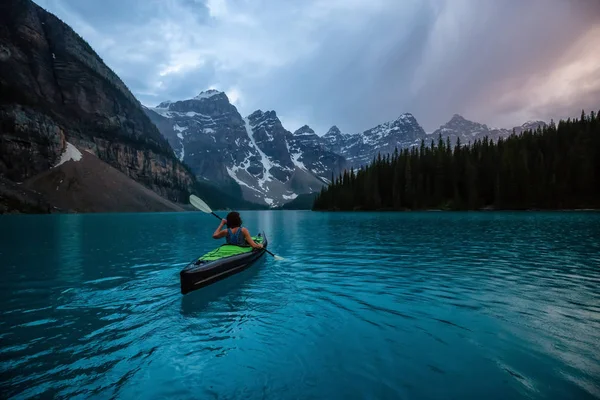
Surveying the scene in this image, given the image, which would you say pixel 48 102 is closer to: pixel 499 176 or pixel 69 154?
pixel 69 154

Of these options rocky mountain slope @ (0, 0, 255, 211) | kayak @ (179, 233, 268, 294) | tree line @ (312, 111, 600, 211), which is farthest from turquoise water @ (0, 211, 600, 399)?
rocky mountain slope @ (0, 0, 255, 211)

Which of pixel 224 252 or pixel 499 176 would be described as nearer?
pixel 224 252

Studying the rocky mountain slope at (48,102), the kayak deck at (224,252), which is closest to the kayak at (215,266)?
the kayak deck at (224,252)

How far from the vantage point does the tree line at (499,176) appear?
3482 inches

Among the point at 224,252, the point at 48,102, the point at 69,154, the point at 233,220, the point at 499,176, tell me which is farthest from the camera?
the point at 48,102

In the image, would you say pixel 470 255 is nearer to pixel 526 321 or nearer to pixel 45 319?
pixel 526 321

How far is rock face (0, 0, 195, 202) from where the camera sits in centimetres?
12350

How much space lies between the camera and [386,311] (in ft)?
31.2

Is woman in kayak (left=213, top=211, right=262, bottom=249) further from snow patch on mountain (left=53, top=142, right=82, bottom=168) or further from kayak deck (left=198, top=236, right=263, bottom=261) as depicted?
snow patch on mountain (left=53, top=142, right=82, bottom=168)

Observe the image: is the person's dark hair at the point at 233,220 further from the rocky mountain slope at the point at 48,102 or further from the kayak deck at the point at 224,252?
the rocky mountain slope at the point at 48,102

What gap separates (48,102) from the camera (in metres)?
157

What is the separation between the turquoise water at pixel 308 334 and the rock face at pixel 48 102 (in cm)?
14671

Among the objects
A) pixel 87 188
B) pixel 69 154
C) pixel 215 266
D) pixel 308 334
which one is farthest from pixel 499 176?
pixel 69 154

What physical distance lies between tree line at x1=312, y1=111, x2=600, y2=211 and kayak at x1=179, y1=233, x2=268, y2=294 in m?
104
